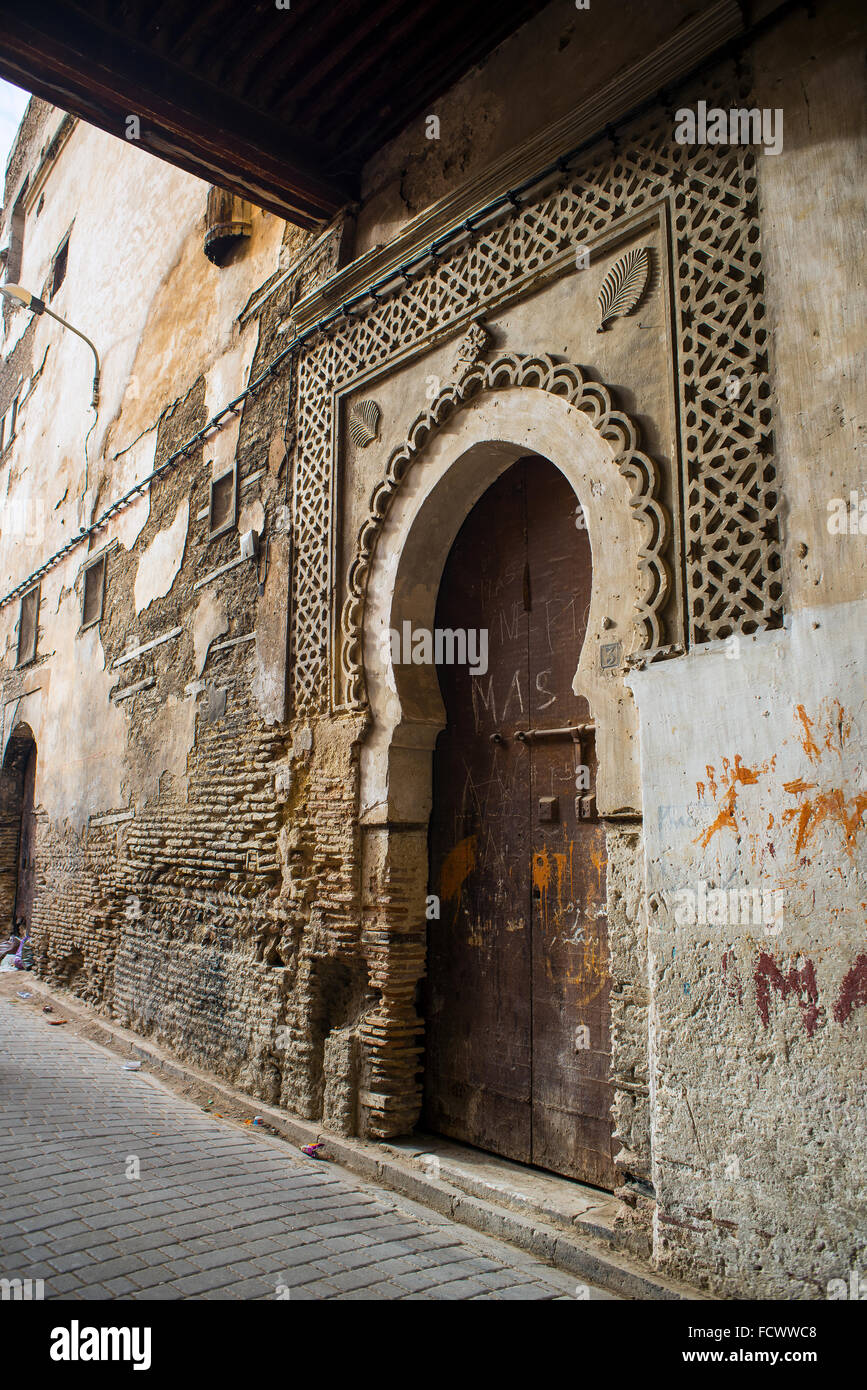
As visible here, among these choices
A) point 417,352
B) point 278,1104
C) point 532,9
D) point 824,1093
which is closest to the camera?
point 824,1093

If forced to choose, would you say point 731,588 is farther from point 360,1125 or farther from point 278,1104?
point 278,1104

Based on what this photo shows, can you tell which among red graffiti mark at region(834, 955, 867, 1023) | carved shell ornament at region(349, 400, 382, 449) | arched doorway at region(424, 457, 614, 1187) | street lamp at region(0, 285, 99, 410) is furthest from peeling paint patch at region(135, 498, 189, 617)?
red graffiti mark at region(834, 955, 867, 1023)

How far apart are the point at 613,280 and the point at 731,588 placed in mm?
1457

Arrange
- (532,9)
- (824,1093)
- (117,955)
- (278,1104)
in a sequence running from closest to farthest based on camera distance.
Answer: (824,1093) < (532,9) < (278,1104) < (117,955)

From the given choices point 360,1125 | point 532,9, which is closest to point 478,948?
point 360,1125

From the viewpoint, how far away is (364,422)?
5.16 metres

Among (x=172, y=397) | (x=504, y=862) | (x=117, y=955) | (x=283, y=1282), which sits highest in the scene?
(x=172, y=397)

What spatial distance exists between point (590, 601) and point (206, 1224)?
282cm

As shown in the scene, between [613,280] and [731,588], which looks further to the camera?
[613,280]

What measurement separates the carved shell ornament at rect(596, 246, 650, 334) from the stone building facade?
0.05 ft

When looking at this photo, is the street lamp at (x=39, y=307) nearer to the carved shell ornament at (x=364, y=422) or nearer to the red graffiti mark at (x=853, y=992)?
the carved shell ornament at (x=364, y=422)

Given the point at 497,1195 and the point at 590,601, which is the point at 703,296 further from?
the point at 497,1195

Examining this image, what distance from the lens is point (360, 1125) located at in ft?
15.1

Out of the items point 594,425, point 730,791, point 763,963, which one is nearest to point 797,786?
point 730,791
